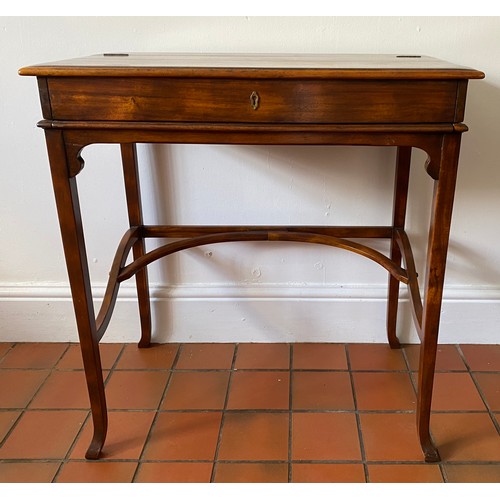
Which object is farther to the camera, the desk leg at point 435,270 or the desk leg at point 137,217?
the desk leg at point 137,217

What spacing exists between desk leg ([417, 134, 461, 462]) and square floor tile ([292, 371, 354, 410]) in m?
0.25

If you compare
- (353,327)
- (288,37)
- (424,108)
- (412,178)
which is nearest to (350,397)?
(353,327)

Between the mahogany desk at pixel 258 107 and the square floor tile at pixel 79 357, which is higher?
the mahogany desk at pixel 258 107

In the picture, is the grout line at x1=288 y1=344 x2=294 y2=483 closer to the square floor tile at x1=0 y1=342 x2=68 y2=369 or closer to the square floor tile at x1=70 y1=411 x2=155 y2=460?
the square floor tile at x1=70 y1=411 x2=155 y2=460

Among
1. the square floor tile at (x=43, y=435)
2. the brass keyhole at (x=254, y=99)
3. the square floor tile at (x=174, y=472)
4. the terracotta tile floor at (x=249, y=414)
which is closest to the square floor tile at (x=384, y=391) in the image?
the terracotta tile floor at (x=249, y=414)

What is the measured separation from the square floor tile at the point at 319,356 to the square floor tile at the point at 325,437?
233mm

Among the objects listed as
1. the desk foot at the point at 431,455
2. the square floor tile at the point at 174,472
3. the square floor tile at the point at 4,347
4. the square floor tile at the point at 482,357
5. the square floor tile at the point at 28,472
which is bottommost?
the square floor tile at the point at 4,347

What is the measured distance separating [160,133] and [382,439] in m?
0.94

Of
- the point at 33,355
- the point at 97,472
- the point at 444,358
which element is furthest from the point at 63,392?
the point at 444,358

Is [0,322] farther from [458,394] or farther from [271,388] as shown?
[458,394]

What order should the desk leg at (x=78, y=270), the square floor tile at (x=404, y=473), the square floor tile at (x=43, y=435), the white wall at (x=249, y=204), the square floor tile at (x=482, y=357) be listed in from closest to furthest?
the desk leg at (x=78, y=270) → the square floor tile at (x=404, y=473) → the square floor tile at (x=43, y=435) → the white wall at (x=249, y=204) → the square floor tile at (x=482, y=357)

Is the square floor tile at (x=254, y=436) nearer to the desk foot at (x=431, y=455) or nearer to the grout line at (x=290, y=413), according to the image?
the grout line at (x=290, y=413)

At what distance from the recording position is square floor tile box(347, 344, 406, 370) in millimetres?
1724

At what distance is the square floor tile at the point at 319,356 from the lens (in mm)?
1732
